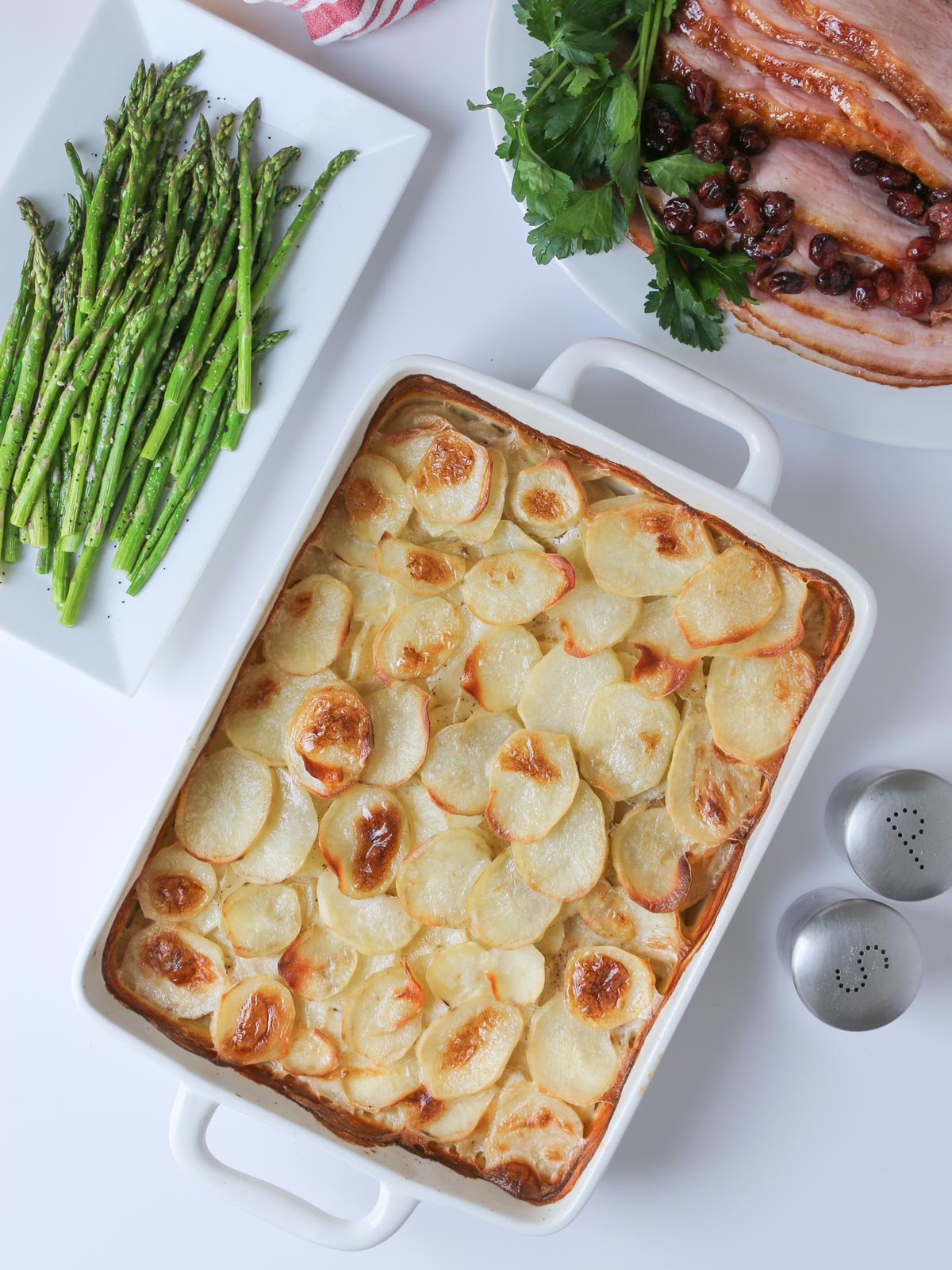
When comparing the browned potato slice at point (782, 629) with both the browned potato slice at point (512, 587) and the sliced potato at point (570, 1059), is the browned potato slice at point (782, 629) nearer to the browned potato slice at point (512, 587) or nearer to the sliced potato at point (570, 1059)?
the browned potato slice at point (512, 587)

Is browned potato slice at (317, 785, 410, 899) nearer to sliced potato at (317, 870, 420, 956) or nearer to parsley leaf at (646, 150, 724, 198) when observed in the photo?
sliced potato at (317, 870, 420, 956)

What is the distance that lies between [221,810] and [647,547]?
1.05 metres

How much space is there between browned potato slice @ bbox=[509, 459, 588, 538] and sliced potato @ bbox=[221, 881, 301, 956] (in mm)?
950

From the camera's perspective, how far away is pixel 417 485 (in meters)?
2.00

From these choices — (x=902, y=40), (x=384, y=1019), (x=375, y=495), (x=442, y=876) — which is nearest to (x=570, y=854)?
(x=442, y=876)

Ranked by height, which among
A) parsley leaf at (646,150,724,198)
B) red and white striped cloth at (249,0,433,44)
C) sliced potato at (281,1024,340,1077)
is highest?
red and white striped cloth at (249,0,433,44)

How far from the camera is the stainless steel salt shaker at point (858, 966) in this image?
216 centimetres

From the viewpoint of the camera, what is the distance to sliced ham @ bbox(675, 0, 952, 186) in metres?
1.99

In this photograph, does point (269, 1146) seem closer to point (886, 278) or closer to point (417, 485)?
point (417, 485)

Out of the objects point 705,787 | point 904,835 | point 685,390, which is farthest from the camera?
point 904,835

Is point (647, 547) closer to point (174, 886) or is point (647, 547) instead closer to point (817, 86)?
point (817, 86)

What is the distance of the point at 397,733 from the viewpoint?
6.68 feet

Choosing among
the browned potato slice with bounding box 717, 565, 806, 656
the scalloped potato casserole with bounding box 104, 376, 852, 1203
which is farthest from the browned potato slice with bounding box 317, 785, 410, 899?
the browned potato slice with bounding box 717, 565, 806, 656

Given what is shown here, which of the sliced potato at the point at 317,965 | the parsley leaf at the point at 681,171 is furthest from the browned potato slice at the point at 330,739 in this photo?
the parsley leaf at the point at 681,171
